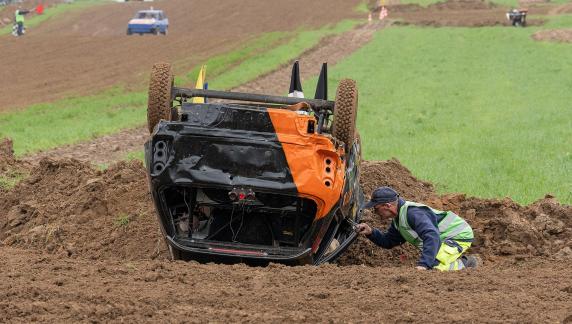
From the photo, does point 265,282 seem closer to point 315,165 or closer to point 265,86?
point 315,165

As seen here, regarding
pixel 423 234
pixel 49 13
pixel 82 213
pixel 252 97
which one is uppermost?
pixel 252 97

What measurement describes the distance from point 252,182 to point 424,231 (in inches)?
73.9

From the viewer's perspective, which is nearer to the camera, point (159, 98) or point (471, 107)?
point (159, 98)

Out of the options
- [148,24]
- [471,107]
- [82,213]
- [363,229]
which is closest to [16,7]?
[148,24]

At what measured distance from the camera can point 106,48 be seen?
41375 mm

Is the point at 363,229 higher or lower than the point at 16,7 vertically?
higher

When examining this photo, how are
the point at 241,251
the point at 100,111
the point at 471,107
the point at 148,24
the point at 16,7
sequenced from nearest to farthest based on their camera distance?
the point at 241,251, the point at 100,111, the point at 471,107, the point at 148,24, the point at 16,7

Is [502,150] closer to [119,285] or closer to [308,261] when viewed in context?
[308,261]

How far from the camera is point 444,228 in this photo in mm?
9062

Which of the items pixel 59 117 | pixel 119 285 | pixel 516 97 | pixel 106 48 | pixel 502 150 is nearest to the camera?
pixel 119 285

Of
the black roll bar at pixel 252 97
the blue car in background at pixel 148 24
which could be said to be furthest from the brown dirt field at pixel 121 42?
the black roll bar at pixel 252 97

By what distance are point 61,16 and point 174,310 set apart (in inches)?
2371

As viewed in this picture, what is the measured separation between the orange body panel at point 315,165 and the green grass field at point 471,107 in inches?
241

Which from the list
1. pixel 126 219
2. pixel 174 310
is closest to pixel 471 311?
pixel 174 310
